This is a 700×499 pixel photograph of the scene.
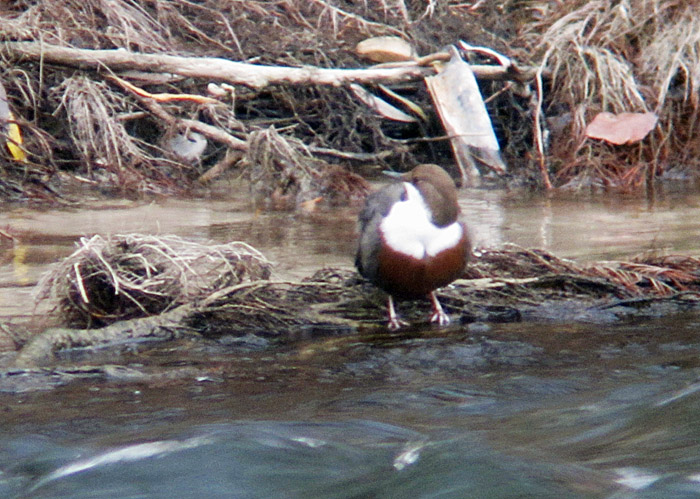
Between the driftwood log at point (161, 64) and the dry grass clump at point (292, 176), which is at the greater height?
the driftwood log at point (161, 64)

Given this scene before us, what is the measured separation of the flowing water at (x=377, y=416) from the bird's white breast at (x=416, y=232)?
387 millimetres

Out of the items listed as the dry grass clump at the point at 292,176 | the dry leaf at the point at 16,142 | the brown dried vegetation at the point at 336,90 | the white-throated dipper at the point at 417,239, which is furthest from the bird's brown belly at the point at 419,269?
the dry leaf at the point at 16,142

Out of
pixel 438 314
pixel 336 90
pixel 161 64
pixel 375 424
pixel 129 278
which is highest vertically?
pixel 161 64

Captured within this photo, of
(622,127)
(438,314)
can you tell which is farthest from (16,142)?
(622,127)

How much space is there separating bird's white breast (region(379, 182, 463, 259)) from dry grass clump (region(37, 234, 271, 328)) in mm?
694

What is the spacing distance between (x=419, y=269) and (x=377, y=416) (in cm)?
96

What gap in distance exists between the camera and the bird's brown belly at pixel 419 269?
409 cm

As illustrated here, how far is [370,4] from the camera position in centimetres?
965

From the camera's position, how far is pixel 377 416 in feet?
10.7

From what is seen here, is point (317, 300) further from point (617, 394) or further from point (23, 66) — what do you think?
point (23, 66)

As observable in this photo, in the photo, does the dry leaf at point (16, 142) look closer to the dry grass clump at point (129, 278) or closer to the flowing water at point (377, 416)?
the flowing water at point (377, 416)

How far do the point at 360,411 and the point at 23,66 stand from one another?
5.23 m

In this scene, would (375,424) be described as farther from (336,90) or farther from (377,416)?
(336,90)

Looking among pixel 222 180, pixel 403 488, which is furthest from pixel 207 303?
pixel 222 180
